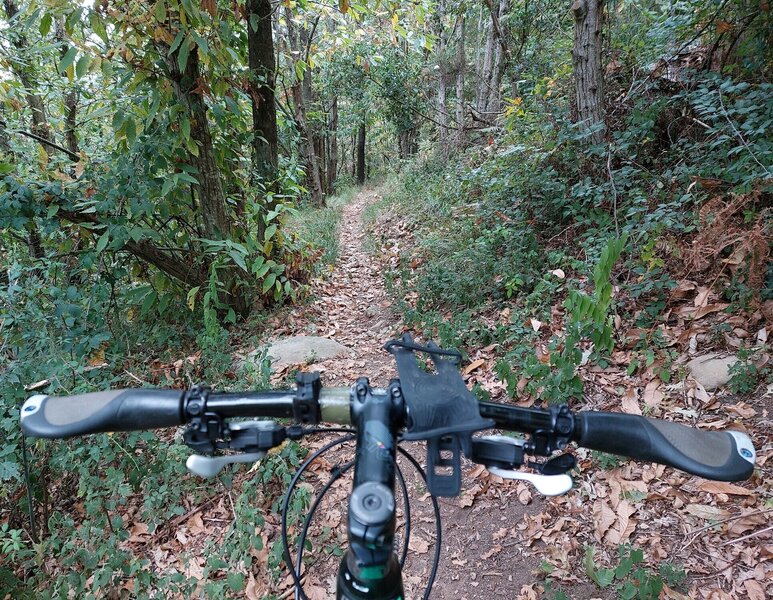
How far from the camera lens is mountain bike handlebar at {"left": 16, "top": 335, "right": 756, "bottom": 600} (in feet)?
2.90

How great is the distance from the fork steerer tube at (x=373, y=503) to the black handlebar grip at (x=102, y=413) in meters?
0.47

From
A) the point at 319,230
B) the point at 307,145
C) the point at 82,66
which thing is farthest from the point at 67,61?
the point at 307,145

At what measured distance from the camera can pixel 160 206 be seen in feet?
14.5

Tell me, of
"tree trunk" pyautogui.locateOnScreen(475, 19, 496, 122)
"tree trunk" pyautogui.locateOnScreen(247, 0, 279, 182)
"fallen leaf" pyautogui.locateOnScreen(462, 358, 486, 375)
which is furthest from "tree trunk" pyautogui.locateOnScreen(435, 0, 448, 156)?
"fallen leaf" pyautogui.locateOnScreen(462, 358, 486, 375)

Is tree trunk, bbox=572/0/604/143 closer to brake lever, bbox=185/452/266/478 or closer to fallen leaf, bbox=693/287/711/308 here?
fallen leaf, bbox=693/287/711/308

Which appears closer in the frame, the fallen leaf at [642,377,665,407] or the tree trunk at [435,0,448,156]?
the fallen leaf at [642,377,665,407]

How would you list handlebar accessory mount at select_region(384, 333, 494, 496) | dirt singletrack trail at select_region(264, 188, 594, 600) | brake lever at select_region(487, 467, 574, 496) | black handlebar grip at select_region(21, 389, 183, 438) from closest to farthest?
handlebar accessory mount at select_region(384, 333, 494, 496) < brake lever at select_region(487, 467, 574, 496) < black handlebar grip at select_region(21, 389, 183, 438) < dirt singletrack trail at select_region(264, 188, 594, 600)

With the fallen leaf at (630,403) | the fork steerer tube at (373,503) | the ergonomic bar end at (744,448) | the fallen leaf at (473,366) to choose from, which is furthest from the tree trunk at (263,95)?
the ergonomic bar end at (744,448)

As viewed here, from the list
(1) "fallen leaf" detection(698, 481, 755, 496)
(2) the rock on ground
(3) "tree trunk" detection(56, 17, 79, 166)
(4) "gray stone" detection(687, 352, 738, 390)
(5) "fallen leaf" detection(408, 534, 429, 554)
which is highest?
(3) "tree trunk" detection(56, 17, 79, 166)

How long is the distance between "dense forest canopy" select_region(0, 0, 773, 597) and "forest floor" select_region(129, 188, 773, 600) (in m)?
0.30

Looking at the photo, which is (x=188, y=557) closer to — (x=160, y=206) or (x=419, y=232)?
(x=160, y=206)

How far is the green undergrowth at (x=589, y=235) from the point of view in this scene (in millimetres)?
3531

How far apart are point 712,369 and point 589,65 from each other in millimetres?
3913

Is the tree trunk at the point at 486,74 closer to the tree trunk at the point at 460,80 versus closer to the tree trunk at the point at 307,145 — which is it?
the tree trunk at the point at 460,80
